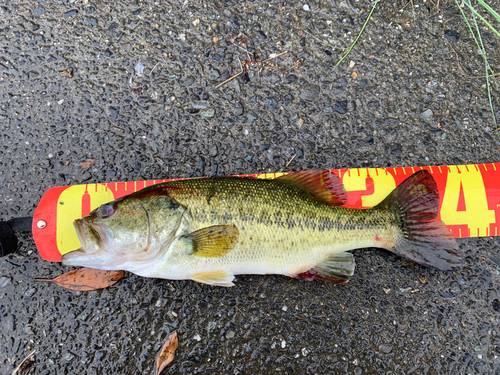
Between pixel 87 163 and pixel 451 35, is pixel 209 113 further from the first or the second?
pixel 451 35

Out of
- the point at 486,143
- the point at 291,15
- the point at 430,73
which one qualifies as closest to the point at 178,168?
the point at 291,15

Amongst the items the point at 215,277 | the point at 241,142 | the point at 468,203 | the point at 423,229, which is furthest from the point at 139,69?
the point at 468,203

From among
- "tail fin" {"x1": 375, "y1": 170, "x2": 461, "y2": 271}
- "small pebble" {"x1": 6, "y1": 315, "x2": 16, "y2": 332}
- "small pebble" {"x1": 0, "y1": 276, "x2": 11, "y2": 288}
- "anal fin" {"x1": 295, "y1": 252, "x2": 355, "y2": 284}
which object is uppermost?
"tail fin" {"x1": 375, "y1": 170, "x2": 461, "y2": 271}

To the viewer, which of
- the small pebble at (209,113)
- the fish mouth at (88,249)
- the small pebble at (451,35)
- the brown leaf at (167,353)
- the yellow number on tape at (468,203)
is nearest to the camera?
the fish mouth at (88,249)

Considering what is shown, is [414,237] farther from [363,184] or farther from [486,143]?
[486,143]

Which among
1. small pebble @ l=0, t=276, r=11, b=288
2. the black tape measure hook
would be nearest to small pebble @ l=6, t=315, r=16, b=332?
small pebble @ l=0, t=276, r=11, b=288

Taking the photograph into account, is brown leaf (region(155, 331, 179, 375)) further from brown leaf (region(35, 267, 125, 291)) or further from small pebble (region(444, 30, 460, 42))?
small pebble (region(444, 30, 460, 42))

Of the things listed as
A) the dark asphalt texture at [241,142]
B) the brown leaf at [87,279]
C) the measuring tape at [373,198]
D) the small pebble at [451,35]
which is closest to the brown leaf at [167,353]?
the dark asphalt texture at [241,142]

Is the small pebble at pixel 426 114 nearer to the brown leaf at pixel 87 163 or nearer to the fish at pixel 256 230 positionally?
the fish at pixel 256 230
